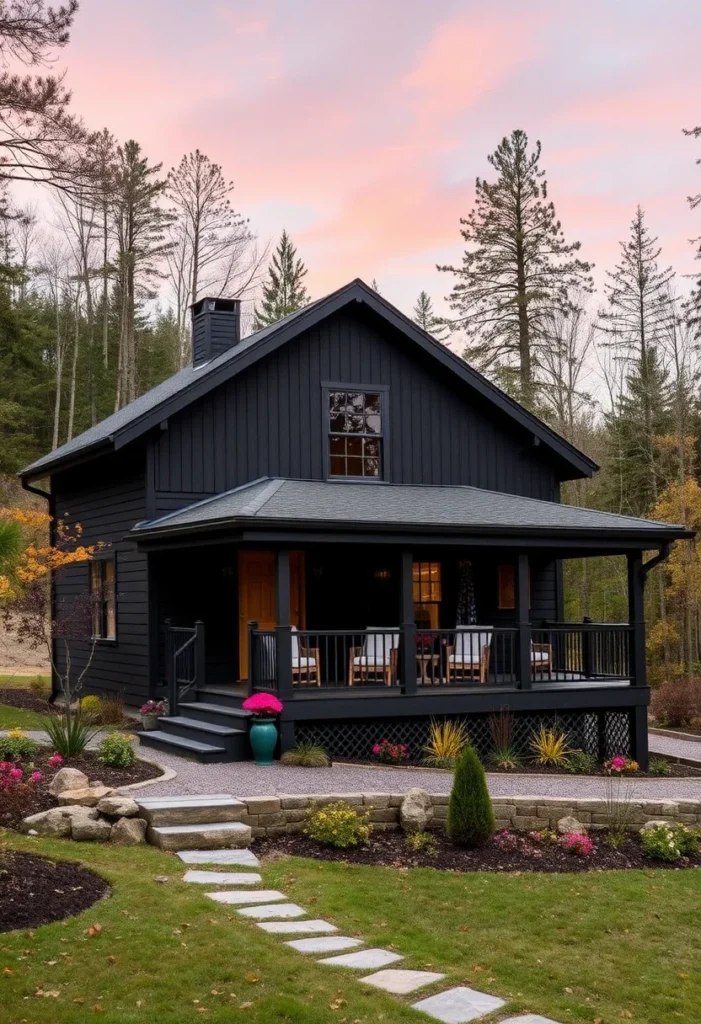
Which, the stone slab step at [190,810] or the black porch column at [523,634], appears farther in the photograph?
the black porch column at [523,634]

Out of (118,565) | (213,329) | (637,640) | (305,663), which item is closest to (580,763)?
(637,640)

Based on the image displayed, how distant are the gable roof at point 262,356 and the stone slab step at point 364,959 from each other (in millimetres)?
9328

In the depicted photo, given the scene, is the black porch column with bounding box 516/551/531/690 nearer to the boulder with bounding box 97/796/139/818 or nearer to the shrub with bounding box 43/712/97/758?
the shrub with bounding box 43/712/97/758

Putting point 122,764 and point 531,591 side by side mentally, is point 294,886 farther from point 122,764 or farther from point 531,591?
point 531,591

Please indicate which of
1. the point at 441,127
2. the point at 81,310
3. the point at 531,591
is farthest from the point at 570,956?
the point at 81,310

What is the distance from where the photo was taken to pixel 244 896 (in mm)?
7426

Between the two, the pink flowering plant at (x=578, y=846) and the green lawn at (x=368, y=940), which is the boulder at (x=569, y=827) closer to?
the pink flowering plant at (x=578, y=846)

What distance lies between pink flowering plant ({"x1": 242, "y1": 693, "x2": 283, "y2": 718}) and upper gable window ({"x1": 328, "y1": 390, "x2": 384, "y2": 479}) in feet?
16.9

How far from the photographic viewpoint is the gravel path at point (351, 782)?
10297mm

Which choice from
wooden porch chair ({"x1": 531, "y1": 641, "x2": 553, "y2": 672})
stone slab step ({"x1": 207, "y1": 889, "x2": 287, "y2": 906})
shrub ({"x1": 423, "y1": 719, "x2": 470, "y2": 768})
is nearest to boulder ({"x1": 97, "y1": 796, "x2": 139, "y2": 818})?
stone slab step ({"x1": 207, "y1": 889, "x2": 287, "y2": 906})

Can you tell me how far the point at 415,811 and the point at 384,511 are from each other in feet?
16.5

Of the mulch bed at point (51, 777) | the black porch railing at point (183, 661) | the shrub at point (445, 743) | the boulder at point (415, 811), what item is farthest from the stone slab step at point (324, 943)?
the black porch railing at point (183, 661)

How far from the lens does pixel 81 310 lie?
38.3 metres

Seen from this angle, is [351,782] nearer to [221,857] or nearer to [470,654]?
[221,857]
